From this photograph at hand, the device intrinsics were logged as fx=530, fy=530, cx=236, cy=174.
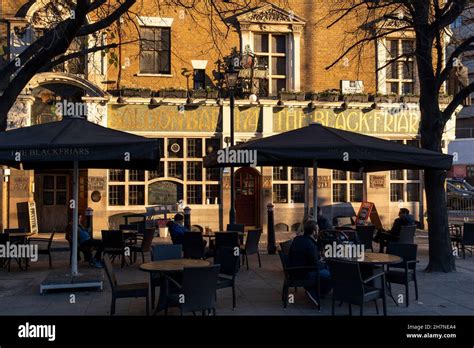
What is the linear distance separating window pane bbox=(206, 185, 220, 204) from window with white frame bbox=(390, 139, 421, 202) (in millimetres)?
7046

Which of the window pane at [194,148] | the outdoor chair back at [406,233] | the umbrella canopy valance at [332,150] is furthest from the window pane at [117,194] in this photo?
the outdoor chair back at [406,233]

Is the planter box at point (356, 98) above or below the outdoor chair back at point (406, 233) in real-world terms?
above

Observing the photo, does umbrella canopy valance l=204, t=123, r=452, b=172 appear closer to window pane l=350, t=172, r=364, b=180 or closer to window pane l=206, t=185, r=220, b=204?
window pane l=206, t=185, r=220, b=204

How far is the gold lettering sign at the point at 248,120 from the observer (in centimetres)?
1958

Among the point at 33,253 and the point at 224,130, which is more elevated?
the point at 224,130

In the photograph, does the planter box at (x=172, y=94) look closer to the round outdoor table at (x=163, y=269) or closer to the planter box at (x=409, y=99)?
the planter box at (x=409, y=99)

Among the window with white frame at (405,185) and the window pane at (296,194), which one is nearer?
the window pane at (296,194)

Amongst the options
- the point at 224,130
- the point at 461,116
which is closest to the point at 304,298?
the point at 224,130

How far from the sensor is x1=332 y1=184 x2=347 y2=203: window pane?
20750 mm

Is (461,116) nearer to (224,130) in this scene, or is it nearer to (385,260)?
(224,130)

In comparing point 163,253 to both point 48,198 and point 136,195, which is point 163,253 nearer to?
point 136,195

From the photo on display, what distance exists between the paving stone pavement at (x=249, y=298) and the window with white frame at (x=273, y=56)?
10272 mm
